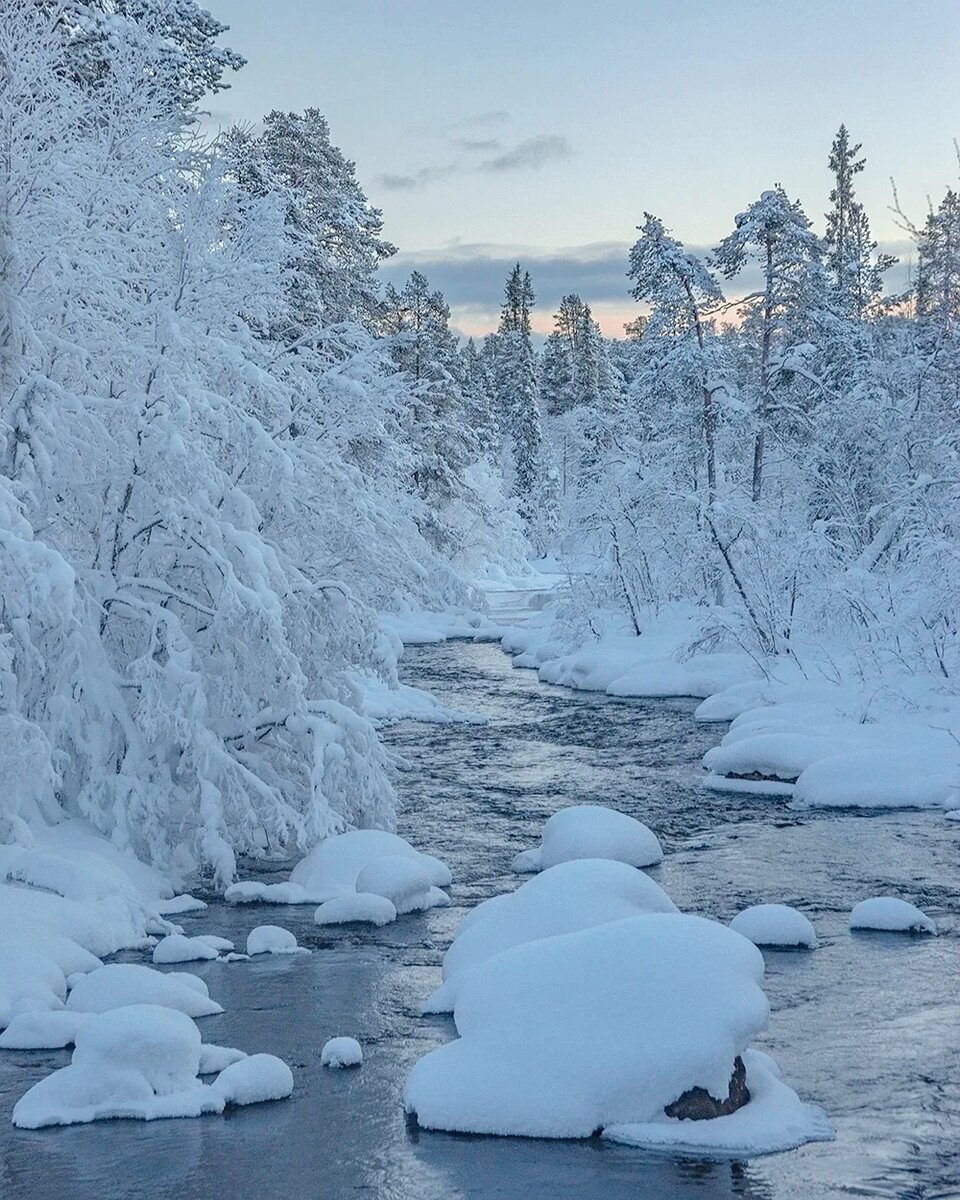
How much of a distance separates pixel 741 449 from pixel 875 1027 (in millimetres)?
29764

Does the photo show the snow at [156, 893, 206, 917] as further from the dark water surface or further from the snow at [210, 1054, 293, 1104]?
the snow at [210, 1054, 293, 1104]

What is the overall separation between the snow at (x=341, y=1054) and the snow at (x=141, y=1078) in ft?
1.38

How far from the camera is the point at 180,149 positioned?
1490 centimetres

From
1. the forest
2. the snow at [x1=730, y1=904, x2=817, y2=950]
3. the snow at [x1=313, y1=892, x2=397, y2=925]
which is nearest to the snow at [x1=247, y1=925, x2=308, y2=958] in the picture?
the forest

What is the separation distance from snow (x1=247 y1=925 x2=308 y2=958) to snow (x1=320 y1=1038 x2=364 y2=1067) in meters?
2.18

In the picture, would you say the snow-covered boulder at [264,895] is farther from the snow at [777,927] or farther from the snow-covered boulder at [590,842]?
the snow at [777,927]

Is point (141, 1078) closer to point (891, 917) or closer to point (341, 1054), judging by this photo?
point (341, 1054)

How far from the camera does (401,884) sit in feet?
36.4

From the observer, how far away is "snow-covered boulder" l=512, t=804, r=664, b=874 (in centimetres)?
1211

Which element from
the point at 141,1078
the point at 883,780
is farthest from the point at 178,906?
the point at 883,780

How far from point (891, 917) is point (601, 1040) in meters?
4.01

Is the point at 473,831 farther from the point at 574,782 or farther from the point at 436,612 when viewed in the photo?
the point at 436,612

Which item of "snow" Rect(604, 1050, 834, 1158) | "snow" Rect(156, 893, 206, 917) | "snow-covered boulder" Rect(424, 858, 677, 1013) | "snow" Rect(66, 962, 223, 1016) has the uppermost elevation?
"snow-covered boulder" Rect(424, 858, 677, 1013)

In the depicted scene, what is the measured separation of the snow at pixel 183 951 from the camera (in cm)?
977
